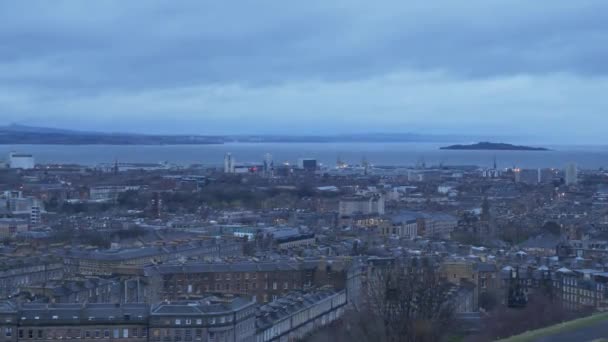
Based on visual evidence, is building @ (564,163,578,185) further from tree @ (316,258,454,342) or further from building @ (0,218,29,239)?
tree @ (316,258,454,342)

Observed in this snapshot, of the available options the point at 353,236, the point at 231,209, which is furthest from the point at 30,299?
the point at 231,209

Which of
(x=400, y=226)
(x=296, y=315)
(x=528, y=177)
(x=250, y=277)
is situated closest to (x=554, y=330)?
(x=296, y=315)

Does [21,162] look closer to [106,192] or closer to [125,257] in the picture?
[106,192]

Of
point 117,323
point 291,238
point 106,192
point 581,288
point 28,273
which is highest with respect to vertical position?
point 117,323

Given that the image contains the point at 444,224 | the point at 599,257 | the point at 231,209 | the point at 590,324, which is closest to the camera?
the point at 590,324

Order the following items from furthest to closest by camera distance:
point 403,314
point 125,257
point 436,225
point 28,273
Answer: point 436,225, point 125,257, point 28,273, point 403,314

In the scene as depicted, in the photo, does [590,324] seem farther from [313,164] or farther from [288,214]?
[313,164]

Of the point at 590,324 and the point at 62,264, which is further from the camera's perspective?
the point at 62,264

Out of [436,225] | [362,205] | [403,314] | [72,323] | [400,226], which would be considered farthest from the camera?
[362,205]

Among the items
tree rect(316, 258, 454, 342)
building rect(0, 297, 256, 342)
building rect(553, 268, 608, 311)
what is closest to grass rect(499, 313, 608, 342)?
tree rect(316, 258, 454, 342)

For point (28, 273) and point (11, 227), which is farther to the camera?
point (11, 227)
